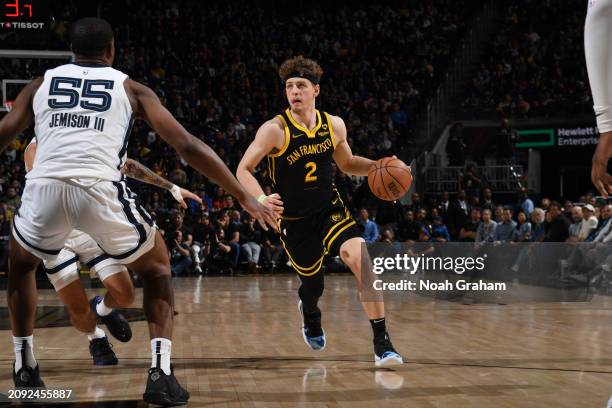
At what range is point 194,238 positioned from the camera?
1505 cm

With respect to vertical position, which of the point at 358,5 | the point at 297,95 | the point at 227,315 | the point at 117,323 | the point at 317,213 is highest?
the point at 358,5

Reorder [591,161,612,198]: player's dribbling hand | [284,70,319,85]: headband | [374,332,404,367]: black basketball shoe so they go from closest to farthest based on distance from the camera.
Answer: [591,161,612,198]: player's dribbling hand < [374,332,404,367]: black basketball shoe < [284,70,319,85]: headband

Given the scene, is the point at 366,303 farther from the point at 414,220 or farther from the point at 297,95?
the point at 414,220

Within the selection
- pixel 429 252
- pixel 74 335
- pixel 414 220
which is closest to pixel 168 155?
pixel 414 220

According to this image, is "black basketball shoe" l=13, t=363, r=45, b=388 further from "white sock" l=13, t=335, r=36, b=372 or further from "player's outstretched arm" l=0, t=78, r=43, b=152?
"player's outstretched arm" l=0, t=78, r=43, b=152

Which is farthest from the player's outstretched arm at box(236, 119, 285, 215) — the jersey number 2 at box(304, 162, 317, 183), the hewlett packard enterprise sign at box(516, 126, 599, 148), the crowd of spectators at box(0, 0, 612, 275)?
the hewlett packard enterprise sign at box(516, 126, 599, 148)

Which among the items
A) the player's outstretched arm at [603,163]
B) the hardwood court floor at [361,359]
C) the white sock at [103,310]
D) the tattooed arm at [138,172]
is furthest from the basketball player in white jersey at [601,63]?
the white sock at [103,310]

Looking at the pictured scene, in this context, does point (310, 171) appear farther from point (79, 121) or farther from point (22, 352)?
point (22, 352)

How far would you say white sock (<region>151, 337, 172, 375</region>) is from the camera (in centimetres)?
379

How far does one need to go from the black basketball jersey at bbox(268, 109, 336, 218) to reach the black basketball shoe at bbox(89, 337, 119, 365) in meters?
1.48

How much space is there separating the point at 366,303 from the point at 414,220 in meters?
9.73

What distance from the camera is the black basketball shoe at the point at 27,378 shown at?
398cm

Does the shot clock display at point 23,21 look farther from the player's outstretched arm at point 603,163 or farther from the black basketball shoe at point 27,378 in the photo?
the player's outstretched arm at point 603,163

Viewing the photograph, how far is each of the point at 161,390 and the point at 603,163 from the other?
2.19 meters
